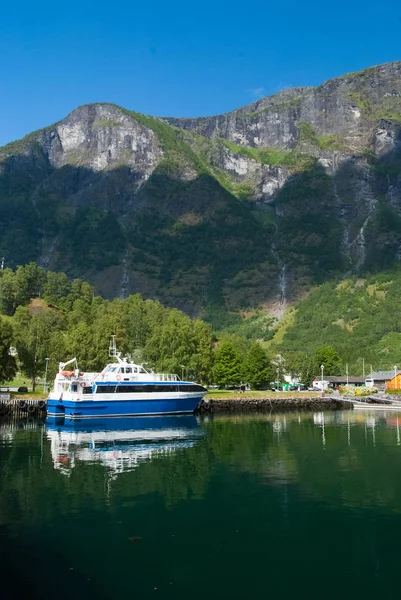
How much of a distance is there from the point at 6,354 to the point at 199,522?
74.6 meters

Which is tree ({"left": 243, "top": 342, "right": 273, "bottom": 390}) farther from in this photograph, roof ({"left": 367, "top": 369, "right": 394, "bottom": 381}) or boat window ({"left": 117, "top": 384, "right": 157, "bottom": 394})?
boat window ({"left": 117, "top": 384, "right": 157, "bottom": 394})

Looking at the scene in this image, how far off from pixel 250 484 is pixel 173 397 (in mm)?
52847

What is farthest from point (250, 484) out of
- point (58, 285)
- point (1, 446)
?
point (58, 285)

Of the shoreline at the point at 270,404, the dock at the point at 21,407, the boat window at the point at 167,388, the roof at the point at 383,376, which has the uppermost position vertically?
the boat window at the point at 167,388

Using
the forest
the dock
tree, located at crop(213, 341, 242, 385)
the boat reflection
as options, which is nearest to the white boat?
the boat reflection

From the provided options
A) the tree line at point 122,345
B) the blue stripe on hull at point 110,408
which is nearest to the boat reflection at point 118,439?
the blue stripe on hull at point 110,408

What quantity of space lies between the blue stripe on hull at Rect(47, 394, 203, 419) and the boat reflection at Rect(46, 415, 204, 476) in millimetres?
1180

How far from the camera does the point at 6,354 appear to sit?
94.9 metres

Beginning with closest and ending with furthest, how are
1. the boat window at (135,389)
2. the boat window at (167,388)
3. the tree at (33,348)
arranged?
the boat window at (135,389) < the boat window at (167,388) < the tree at (33,348)

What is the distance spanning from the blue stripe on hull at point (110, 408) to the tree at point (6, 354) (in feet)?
51.6

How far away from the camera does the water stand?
20.5 meters

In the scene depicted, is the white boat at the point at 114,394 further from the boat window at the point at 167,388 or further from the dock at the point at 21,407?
the dock at the point at 21,407

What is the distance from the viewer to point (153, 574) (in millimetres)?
21125

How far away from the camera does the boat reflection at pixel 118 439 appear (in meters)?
46.9
